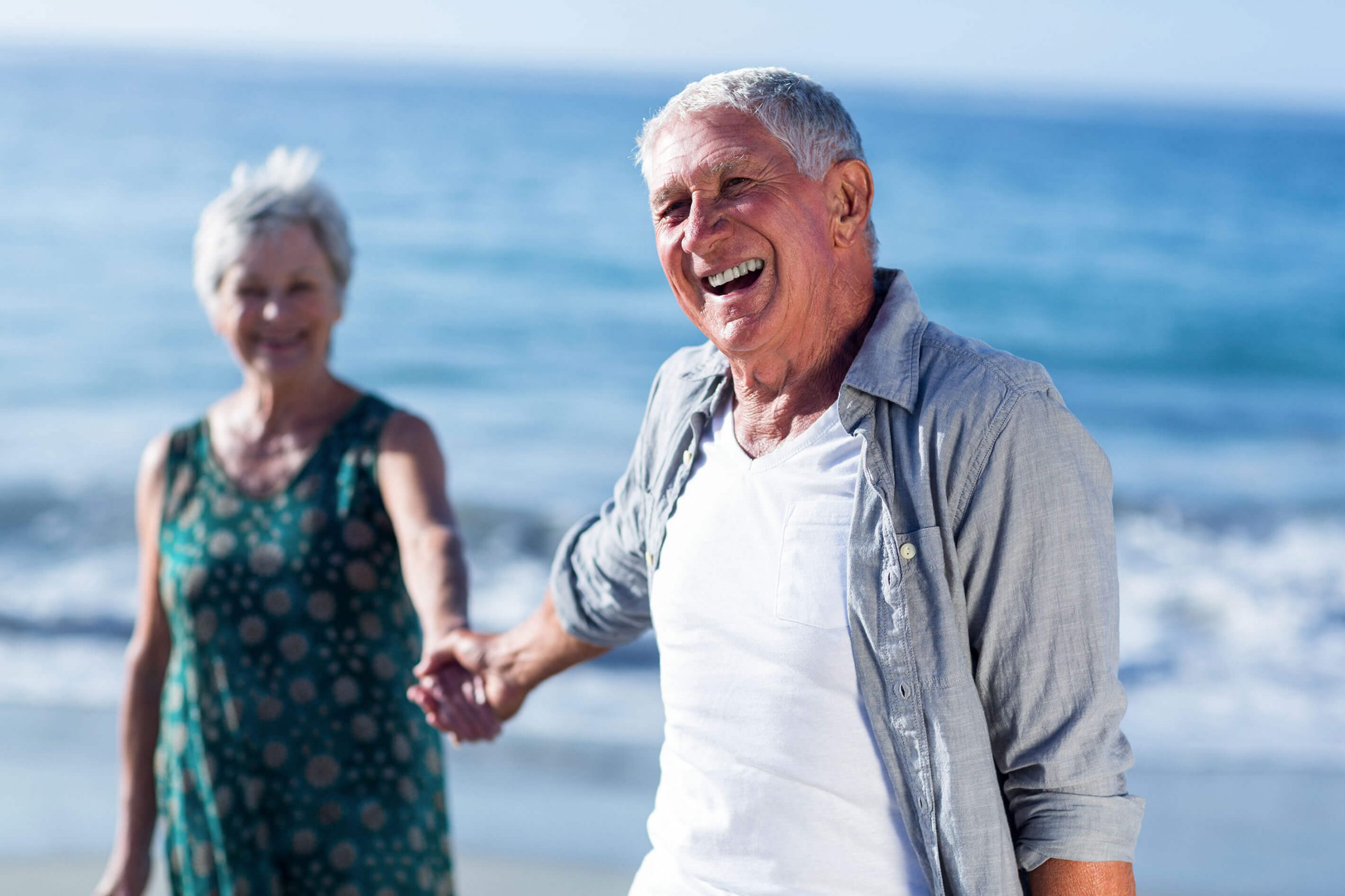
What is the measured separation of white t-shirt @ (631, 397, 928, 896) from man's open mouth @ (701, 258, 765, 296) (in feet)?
0.74

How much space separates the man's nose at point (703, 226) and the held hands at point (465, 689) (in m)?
1.07

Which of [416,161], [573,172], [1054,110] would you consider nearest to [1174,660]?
[573,172]

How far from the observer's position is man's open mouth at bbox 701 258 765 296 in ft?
5.85

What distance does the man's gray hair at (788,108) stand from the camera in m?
1.75

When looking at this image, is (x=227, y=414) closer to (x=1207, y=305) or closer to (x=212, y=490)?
(x=212, y=490)

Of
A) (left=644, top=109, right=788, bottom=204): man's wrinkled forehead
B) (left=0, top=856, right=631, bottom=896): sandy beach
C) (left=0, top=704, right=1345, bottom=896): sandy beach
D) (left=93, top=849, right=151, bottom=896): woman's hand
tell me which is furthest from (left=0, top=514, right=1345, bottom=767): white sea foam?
(left=644, top=109, right=788, bottom=204): man's wrinkled forehead

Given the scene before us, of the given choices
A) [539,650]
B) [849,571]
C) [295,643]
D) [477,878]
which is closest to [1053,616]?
[849,571]

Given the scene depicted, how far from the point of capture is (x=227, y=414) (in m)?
3.00

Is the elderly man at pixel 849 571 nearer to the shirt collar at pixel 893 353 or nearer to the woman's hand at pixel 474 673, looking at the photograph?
the shirt collar at pixel 893 353

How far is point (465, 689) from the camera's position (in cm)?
257

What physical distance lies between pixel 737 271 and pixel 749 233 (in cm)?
6

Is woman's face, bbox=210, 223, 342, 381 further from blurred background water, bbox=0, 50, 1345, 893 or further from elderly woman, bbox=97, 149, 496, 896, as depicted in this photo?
blurred background water, bbox=0, 50, 1345, 893

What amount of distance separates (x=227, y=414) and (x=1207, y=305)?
16126 millimetres

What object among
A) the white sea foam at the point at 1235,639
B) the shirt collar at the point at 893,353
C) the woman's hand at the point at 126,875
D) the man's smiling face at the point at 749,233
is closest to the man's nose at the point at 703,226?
the man's smiling face at the point at 749,233
